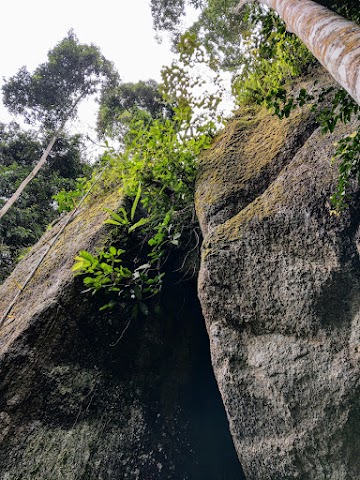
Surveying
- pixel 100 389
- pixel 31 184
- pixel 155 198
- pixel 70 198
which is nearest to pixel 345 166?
pixel 155 198

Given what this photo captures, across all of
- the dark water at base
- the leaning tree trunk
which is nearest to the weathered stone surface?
the dark water at base

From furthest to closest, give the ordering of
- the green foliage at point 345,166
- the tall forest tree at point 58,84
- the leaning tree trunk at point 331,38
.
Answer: the tall forest tree at point 58,84 < the green foliage at point 345,166 < the leaning tree trunk at point 331,38

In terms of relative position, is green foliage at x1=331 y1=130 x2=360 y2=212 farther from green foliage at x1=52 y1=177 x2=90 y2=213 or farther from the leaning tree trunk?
green foliage at x1=52 y1=177 x2=90 y2=213

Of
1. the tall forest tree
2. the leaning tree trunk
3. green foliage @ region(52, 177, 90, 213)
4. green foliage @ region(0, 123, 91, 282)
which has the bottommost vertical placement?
the leaning tree trunk

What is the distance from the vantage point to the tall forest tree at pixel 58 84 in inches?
506

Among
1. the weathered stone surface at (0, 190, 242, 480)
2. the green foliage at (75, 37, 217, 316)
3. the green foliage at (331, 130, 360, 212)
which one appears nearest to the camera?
the green foliage at (331, 130, 360, 212)

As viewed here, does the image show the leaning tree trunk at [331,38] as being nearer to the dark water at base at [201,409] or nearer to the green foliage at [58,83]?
the dark water at base at [201,409]

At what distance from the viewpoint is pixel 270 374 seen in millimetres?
2764

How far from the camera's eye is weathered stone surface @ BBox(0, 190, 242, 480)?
10.3 ft

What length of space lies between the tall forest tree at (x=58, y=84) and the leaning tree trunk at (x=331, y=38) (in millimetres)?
10499

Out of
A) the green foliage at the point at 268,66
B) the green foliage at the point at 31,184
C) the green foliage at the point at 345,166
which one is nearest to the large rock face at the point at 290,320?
the green foliage at the point at 345,166

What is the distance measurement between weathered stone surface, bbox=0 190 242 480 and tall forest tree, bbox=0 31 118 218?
944 centimetres

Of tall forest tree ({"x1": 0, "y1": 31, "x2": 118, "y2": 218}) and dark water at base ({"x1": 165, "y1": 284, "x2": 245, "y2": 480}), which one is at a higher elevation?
tall forest tree ({"x1": 0, "y1": 31, "x2": 118, "y2": 218})

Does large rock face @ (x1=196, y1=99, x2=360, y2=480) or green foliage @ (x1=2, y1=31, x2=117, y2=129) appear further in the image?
green foliage @ (x1=2, y1=31, x2=117, y2=129)
